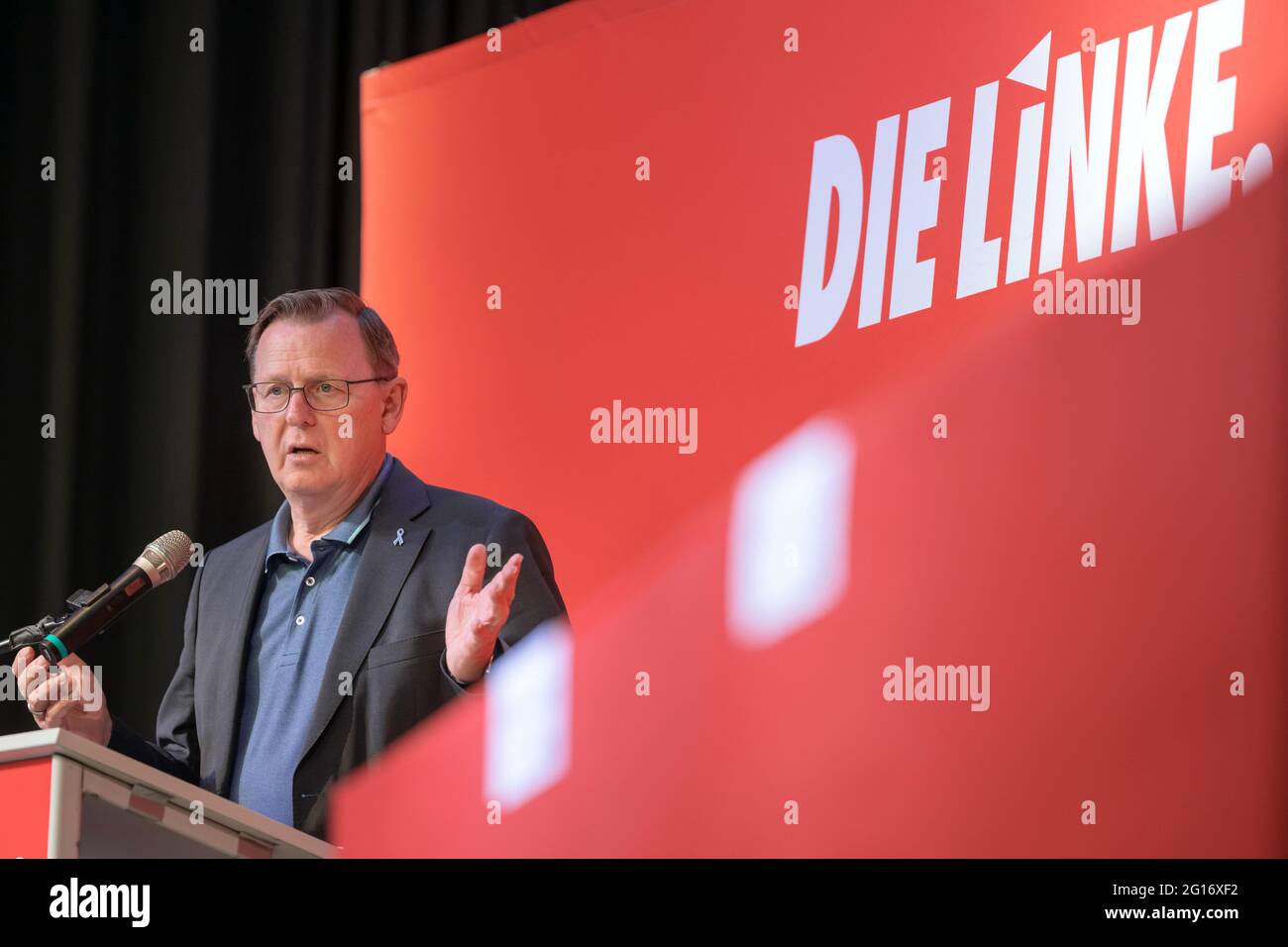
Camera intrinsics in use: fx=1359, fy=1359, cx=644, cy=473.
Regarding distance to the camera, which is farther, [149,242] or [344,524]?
[149,242]

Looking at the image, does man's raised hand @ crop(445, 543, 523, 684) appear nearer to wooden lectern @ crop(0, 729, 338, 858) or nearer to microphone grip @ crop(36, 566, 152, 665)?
microphone grip @ crop(36, 566, 152, 665)

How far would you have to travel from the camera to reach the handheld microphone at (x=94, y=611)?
7.35ft

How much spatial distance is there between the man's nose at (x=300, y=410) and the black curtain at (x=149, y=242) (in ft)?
0.71

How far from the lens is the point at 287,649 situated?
316 centimetres

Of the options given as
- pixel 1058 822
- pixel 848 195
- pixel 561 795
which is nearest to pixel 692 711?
pixel 561 795

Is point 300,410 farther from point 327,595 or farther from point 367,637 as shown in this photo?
point 367,637

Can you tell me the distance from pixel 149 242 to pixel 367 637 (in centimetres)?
117

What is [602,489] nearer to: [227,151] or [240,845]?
[227,151]

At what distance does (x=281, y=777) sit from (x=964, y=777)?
5.15ft

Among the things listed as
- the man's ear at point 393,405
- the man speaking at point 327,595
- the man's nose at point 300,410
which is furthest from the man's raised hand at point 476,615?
the man's nose at point 300,410

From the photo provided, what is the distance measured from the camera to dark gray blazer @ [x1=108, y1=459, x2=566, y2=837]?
308 centimetres

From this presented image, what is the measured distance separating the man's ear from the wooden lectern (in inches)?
56.8

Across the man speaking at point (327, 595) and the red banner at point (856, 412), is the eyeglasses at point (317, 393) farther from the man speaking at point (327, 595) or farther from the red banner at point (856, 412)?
the red banner at point (856, 412)

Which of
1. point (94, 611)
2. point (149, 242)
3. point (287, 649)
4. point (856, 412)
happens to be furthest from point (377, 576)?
point (856, 412)
